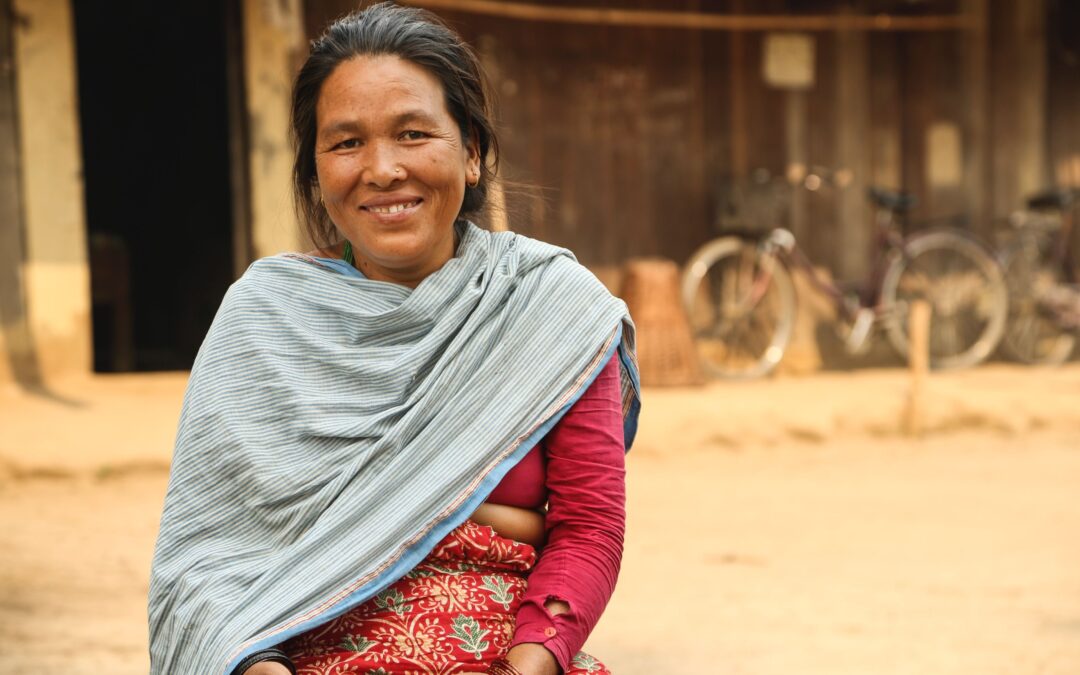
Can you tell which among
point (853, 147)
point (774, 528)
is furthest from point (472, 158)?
point (853, 147)

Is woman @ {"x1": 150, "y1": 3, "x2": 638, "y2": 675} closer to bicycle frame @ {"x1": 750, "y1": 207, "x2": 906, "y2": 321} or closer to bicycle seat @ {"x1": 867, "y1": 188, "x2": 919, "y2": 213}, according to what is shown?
bicycle frame @ {"x1": 750, "y1": 207, "x2": 906, "y2": 321}

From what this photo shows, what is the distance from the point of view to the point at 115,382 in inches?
239

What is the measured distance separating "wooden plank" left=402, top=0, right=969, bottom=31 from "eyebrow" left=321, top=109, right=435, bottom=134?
204 inches

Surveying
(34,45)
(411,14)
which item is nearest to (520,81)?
(34,45)

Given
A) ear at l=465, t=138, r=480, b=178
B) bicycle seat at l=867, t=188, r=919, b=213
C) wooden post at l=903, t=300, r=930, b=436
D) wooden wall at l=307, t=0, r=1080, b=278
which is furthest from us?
bicycle seat at l=867, t=188, r=919, b=213

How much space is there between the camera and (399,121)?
164 cm

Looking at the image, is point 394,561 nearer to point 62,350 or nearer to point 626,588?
point 626,588

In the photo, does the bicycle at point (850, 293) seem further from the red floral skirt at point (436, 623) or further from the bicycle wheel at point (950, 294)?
the red floral skirt at point (436, 623)

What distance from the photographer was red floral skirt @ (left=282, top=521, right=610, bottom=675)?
1.52 m

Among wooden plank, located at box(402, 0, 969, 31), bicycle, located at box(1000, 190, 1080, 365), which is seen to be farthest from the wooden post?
wooden plank, located at box(402, 0, 969, 31)

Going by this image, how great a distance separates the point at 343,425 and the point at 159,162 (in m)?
8.14

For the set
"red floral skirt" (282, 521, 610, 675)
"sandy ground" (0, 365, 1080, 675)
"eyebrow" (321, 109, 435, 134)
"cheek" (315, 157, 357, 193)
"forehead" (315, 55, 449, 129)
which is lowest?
"sandy ground" (0, 365, 1080, 675)

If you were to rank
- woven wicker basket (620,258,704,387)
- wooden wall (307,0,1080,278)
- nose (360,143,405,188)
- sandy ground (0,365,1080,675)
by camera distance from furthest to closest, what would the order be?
wooden wall (307,0,1080,278)
woven wicker basket (620,258,704,387)
sandy ground (0,365,1080,675)
nose (360,143,405,188)

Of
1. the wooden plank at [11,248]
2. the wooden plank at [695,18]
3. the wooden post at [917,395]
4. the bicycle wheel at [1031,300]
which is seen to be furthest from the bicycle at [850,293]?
the wooden plank at [11,248]
